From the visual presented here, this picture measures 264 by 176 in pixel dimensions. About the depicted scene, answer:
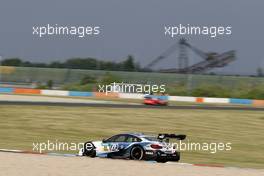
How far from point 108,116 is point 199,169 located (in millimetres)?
15539

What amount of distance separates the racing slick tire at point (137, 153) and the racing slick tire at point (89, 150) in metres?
1.24

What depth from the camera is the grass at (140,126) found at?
19.3 m

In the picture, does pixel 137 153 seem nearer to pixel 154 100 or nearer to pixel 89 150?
pixel 89 150

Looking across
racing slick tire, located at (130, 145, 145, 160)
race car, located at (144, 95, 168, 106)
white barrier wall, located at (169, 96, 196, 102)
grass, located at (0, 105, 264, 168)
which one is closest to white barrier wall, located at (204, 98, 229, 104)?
white barrier wall, located at (169, 96, 196, 102)

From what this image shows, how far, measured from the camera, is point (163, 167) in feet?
44.5

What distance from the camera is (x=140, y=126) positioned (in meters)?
25.9

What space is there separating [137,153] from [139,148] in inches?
7.1

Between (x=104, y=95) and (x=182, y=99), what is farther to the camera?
(x=104, y=95)

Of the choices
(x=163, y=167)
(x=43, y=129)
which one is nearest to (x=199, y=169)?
(x=163, y=167)

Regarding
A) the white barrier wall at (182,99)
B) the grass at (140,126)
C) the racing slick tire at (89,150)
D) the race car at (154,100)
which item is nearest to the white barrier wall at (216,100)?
the white barrier wall at (182,99)

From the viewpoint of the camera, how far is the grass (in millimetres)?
19266

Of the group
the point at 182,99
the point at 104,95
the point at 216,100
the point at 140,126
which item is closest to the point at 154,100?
the point at 182,99

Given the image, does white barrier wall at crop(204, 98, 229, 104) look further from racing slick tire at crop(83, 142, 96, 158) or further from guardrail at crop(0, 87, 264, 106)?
racing slick tire at crop(83, 142, 96, 158)

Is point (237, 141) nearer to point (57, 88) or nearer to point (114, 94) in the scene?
point (114, 94)
